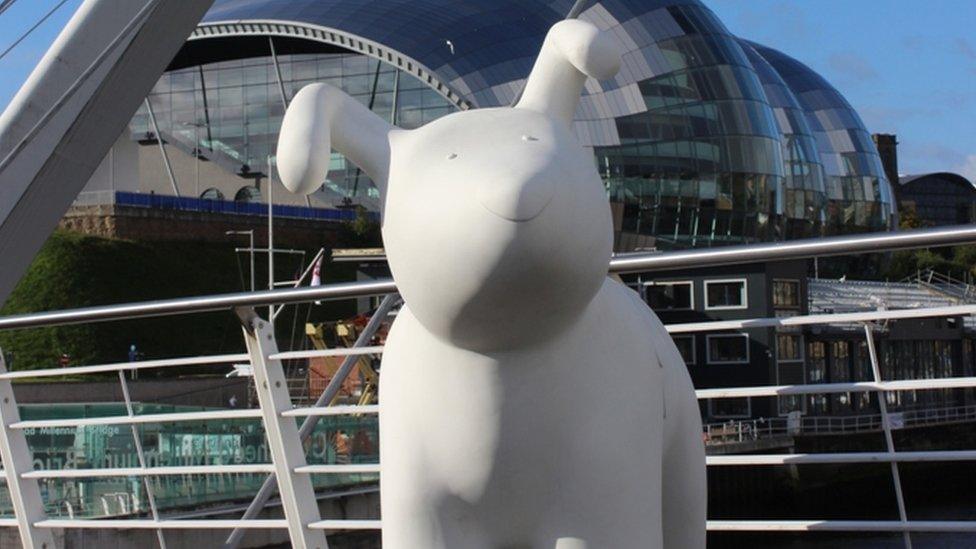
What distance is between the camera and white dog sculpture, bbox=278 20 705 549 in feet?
6.73

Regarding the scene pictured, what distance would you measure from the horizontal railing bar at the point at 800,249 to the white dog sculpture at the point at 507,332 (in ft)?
1.68

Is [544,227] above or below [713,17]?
below

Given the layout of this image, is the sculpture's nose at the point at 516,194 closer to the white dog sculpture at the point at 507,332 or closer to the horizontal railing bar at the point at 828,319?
the white dog sculpture at the point at 507,332

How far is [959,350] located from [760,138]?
8.66 meters

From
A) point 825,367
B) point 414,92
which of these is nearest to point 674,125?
point 414,92

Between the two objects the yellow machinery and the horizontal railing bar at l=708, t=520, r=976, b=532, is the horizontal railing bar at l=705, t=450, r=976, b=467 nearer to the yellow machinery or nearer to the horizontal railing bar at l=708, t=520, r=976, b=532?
the horizontal railing bar at l=708, t=520, r=976, b=532

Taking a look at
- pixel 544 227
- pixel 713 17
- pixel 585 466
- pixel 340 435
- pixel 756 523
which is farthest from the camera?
pixel 713 17

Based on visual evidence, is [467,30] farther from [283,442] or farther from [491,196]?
[491,196]

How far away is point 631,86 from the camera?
127 ft

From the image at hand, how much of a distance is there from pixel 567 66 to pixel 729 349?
2631 centimetres

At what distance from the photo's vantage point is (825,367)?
3155cm

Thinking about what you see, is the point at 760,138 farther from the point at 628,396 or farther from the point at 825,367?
the point at 628,396

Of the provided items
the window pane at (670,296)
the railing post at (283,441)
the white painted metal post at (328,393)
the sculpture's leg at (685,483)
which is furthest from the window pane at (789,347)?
the sculpture's leg at (685,483)

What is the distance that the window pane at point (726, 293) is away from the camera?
92.6 feet
